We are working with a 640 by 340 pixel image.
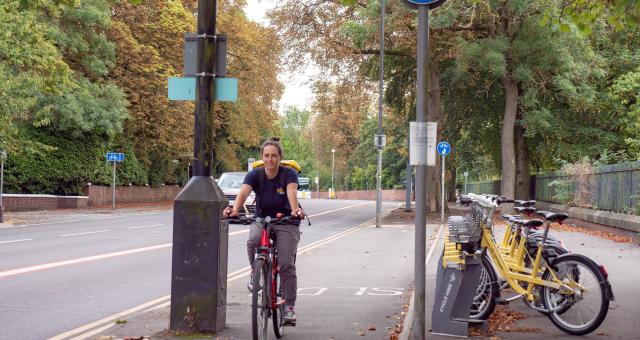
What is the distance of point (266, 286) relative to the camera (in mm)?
6848

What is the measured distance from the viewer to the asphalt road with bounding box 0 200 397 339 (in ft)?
28.1

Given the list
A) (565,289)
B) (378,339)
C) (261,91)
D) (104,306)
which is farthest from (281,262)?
(261,91)

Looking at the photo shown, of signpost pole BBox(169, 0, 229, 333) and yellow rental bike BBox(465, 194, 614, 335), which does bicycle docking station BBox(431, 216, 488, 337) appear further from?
signpost pole BBox(169, 0, 229, 333)

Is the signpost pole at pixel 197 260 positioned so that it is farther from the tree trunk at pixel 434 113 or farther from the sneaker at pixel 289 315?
the tree trunk at pixel 434 113

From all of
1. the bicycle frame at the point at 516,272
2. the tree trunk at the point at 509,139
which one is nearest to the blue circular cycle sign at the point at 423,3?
the bicycle frame at the point at 516,272

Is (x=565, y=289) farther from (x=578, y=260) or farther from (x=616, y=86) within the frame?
(x=616, y=86)

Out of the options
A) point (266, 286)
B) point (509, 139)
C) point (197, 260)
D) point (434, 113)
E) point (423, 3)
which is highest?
point (434, 113)

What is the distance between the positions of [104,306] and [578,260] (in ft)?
17.6

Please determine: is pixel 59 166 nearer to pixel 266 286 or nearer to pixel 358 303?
pixel 358 303

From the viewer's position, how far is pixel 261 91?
50.2 m

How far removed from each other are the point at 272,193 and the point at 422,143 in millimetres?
1542

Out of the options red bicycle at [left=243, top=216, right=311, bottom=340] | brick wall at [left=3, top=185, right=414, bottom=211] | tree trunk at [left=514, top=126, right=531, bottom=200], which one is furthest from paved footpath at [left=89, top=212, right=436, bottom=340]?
brick wall at [left=3, top=185, right=414, bottom=211]

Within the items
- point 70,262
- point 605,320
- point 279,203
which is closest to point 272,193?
point 279,203

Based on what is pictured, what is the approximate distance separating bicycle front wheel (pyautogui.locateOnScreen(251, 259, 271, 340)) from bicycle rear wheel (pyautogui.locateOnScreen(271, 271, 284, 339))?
0.17 meters
